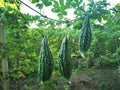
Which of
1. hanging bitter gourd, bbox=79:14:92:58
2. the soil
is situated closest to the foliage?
hanging bitter gourd, bbox=79:14:92:58

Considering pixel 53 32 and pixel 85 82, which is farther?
pixel 85 82

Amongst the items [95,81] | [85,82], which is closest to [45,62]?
[85,82]

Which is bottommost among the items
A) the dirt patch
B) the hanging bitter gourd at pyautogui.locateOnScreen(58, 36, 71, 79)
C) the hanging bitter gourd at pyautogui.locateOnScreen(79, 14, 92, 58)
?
the dirt patch

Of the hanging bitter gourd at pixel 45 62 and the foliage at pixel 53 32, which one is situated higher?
the foliage at pixel 53 32

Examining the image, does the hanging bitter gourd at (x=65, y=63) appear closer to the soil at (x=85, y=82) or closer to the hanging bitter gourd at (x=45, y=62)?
the hanging bitter gourd at (x=45, y=62)

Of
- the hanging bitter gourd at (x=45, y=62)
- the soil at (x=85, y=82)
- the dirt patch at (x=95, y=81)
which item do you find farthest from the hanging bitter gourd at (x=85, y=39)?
the dirt patch at (x=95, y=81)

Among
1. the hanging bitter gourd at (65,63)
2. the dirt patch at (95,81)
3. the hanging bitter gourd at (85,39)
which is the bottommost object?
the dirt patch at (95,81)

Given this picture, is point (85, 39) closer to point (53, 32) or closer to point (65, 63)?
point (65, 63)

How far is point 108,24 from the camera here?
13.8 feet

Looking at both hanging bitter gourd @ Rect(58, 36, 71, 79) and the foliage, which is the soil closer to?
the foliage

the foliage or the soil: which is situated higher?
the foliage

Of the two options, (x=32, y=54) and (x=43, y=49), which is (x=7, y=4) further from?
(x=32, y=54)

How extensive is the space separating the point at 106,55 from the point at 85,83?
2.26 m

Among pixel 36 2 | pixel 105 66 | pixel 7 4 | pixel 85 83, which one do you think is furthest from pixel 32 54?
pixel 105 66
